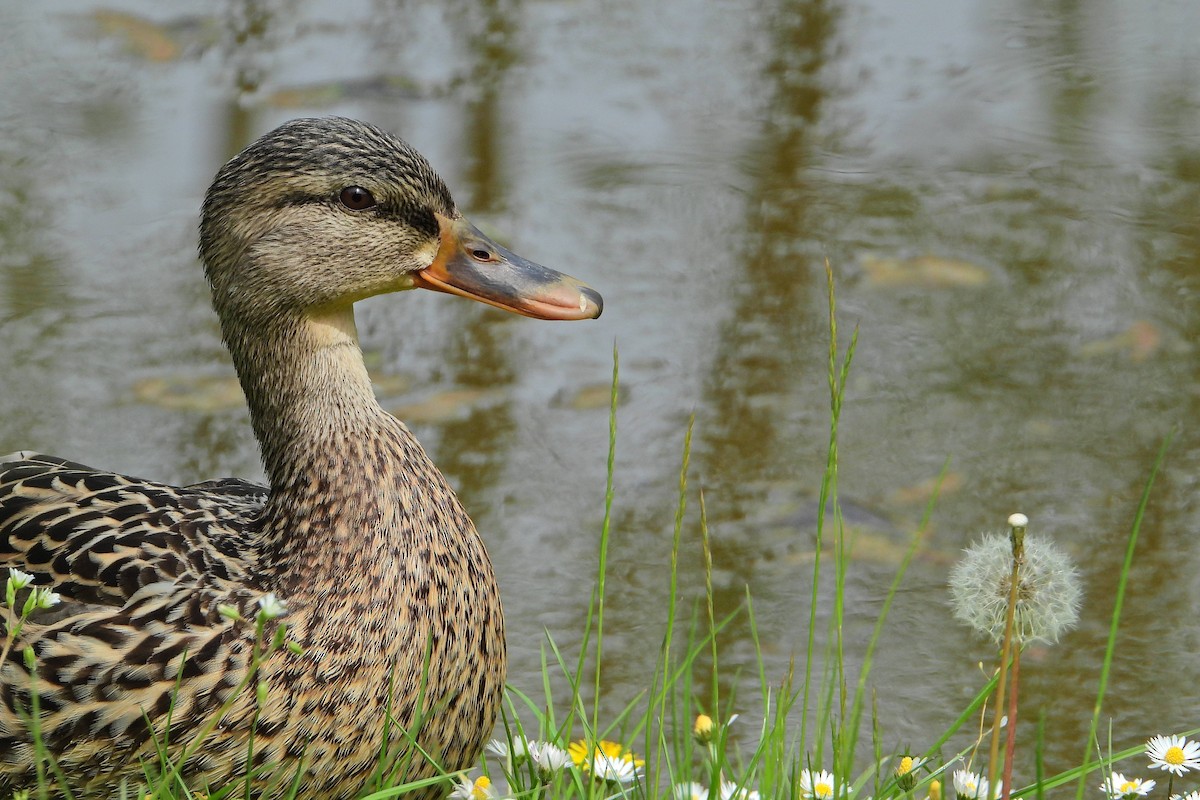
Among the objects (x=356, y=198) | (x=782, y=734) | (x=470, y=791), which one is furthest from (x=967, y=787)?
(x=356, y=198)

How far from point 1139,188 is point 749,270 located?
1.67 meters

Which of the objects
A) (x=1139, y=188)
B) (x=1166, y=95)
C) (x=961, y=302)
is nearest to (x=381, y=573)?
(x=961, y=302)

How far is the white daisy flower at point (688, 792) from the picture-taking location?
256 cm

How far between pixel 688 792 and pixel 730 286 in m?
3.53

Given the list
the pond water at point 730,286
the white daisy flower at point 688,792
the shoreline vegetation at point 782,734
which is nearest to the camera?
the shoreline vegetation at point 782,734

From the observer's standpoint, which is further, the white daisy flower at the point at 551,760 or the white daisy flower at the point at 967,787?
the white daisy flower at the point at 551,760

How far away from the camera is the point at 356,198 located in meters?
3.23

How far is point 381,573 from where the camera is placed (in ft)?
9.96

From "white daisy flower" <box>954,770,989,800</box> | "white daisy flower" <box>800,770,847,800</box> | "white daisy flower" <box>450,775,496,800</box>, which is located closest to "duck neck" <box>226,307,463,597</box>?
"white daisy flower" <box>450,775,496,800</box>

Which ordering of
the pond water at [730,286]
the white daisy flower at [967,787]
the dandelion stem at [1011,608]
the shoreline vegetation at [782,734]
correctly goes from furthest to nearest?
the pond water at [730,286]
the white daisy flower at [967,787]
the shoreline vegetation at [782,734]
the dandelion stem at [1011,608]

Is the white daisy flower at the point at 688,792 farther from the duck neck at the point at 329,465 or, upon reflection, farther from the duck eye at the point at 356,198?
the duck eye at the point at 356,198

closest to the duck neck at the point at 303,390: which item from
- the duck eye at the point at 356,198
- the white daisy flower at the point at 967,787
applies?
the duck eye at the point at 356,198

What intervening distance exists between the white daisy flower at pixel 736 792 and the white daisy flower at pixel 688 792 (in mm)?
31

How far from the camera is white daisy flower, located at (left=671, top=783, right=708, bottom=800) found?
2.56 metres
